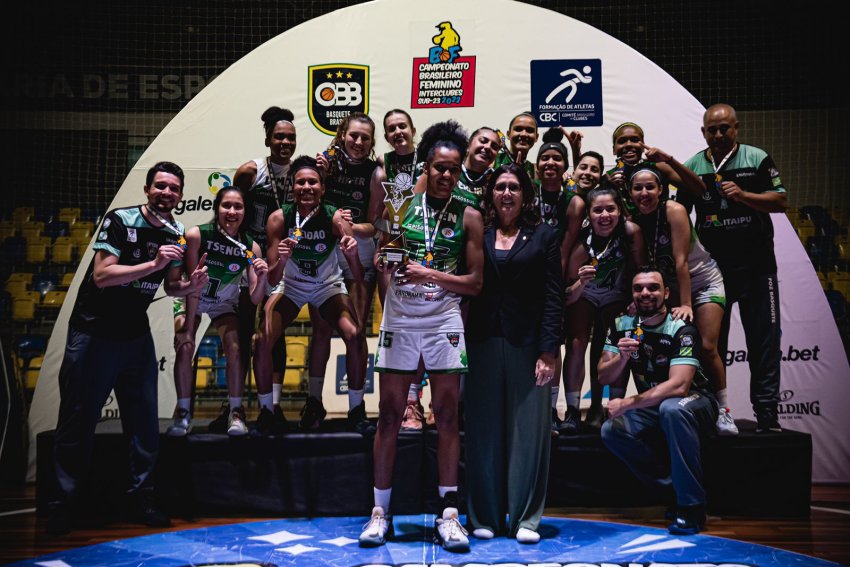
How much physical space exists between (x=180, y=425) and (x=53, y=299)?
5237 mm

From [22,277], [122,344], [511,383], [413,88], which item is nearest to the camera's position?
[511,383]

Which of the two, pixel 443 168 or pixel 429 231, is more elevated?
pixel 443 168

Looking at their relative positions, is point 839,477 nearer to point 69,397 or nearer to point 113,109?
point 69,397

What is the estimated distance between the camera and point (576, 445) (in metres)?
4.26

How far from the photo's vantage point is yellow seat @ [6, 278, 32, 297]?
29.0ft

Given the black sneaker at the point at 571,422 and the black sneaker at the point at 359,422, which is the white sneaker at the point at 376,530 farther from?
the black sneaker at the point at 571,422

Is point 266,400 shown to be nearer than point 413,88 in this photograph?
Yes

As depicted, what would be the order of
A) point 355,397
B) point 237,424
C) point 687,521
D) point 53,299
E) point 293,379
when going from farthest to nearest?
point 53,299, point 293,379, point 355,397, point 237,424, point 687,521

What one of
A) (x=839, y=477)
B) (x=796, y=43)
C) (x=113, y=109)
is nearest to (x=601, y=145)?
(x=796, y=43)

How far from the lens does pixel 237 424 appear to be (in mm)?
4191

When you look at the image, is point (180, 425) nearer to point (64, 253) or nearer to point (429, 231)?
point (429, 231)

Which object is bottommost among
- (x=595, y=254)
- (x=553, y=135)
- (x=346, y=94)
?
(x=595, y=254)

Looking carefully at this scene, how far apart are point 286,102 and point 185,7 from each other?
2068 mm

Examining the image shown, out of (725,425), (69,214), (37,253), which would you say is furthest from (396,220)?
(69,214)
